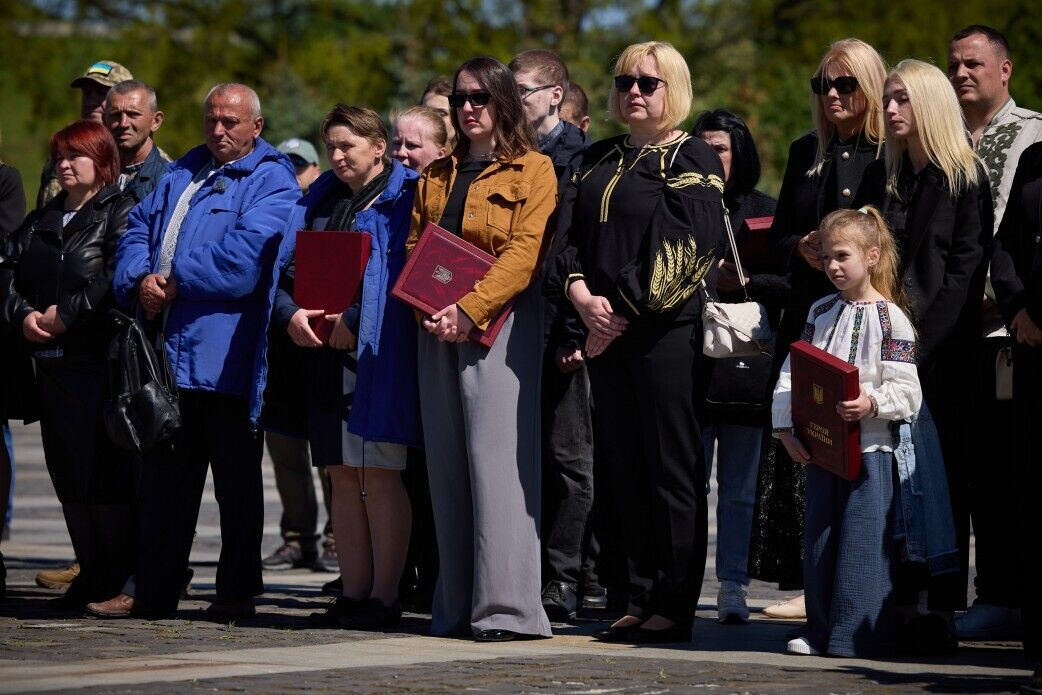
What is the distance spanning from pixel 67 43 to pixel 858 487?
3150 cm

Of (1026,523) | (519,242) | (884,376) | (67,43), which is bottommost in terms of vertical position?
A: (1026,523)

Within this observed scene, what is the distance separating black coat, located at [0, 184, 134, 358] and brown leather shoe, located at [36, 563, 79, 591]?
1447 mm

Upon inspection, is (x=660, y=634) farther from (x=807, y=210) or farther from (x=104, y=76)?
(x=104, y=76)

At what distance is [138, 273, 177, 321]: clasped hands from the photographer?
791cm

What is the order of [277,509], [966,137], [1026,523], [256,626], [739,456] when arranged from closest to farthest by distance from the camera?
1. [1026,523]
2. [966,137]
3. [256,626]
4. [739,456]
5. [277,509]

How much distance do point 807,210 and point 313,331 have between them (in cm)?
209

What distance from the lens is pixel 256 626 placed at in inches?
297

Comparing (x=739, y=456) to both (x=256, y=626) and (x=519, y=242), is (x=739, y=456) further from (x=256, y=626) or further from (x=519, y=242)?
(x=256, y=626)

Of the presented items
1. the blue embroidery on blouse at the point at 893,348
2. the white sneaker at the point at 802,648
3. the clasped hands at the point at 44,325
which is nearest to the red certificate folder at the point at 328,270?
the clasped hands at the point at 44,325

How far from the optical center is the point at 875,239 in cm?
669

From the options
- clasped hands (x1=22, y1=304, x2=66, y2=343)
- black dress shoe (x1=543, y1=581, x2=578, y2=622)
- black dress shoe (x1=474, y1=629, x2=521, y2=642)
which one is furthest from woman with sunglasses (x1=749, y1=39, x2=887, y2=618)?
clasped hands (x1=22, y1=304, x2=66, y2=343)

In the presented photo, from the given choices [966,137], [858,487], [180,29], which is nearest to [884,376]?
[858,487]

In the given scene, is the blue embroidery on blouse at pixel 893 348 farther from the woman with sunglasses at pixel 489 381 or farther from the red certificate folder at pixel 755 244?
the woman with sunglasses at pixel 489 381

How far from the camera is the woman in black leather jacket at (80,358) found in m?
8.33
